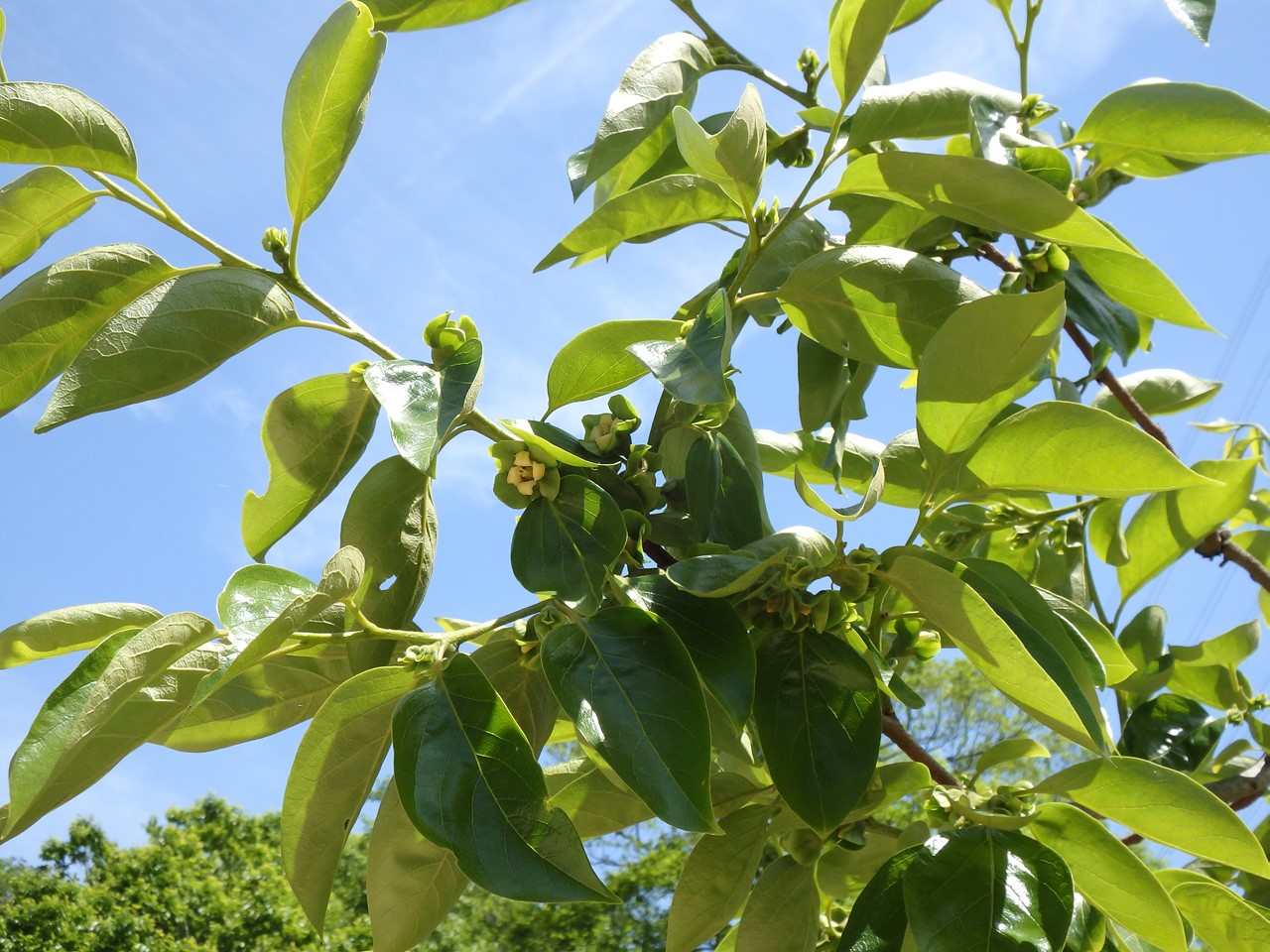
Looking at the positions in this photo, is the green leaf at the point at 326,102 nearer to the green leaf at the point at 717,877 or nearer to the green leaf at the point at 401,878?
the green leaf at the point at 401,878

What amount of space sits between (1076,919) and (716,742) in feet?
0.80

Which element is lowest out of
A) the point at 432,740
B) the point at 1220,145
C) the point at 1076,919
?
the point at 1076,919

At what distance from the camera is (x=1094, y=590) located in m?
1.10

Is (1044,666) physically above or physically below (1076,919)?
above

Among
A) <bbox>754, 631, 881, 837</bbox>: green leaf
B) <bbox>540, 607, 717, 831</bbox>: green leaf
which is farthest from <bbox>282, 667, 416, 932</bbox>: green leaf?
<bbox>754, 631, 881, 837</bbox>: green leaf

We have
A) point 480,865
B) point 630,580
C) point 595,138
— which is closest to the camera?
point 480,865

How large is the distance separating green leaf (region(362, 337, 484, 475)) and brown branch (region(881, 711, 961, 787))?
0.39 metres

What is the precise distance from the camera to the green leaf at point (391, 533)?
647 millimetres

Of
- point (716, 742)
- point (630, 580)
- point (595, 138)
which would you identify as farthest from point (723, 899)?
point (595, 138)

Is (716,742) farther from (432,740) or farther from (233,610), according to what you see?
(233,610)

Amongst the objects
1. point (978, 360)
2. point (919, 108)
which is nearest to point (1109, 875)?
point (978, 360)

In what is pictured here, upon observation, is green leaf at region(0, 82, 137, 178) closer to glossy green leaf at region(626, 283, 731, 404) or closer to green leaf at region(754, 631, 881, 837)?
glossy green leaf at region(626, 283, 731, 404)

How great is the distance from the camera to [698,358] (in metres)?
0.53

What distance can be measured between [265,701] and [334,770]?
107 millimetres
